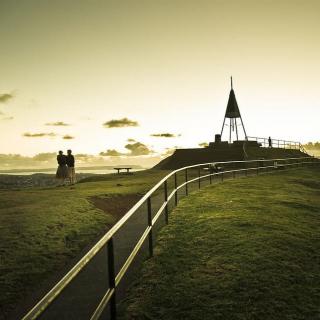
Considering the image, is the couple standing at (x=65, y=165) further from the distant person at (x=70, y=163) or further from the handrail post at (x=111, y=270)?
the handrail post at (x=111, y=270)

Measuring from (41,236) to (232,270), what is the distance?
15.8ft

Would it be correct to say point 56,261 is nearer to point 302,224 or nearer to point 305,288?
point 305,288

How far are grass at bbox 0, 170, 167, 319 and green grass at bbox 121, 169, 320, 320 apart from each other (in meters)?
1.94

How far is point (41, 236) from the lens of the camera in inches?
335

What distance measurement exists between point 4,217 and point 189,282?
6985 millimetres

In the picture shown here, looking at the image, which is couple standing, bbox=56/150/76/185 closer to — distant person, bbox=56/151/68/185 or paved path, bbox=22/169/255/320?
distant person, bbox=56/151/68/185

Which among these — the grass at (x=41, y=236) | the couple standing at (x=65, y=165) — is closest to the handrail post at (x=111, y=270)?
the grass at (x=41, y=236)

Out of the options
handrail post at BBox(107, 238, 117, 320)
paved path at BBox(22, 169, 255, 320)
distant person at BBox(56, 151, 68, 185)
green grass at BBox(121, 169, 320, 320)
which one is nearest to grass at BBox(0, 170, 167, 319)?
paved path at BBox(22, 169, 255, 320)

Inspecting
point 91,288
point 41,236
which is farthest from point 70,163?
point 91,288

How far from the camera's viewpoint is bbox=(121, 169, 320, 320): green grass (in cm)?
433

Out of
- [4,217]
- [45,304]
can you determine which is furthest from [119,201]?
[45,304]

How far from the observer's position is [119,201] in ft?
48.0

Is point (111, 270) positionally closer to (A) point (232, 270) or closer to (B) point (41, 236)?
(A) point (232, 270)

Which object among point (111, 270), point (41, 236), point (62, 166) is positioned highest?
point (62, 166)
